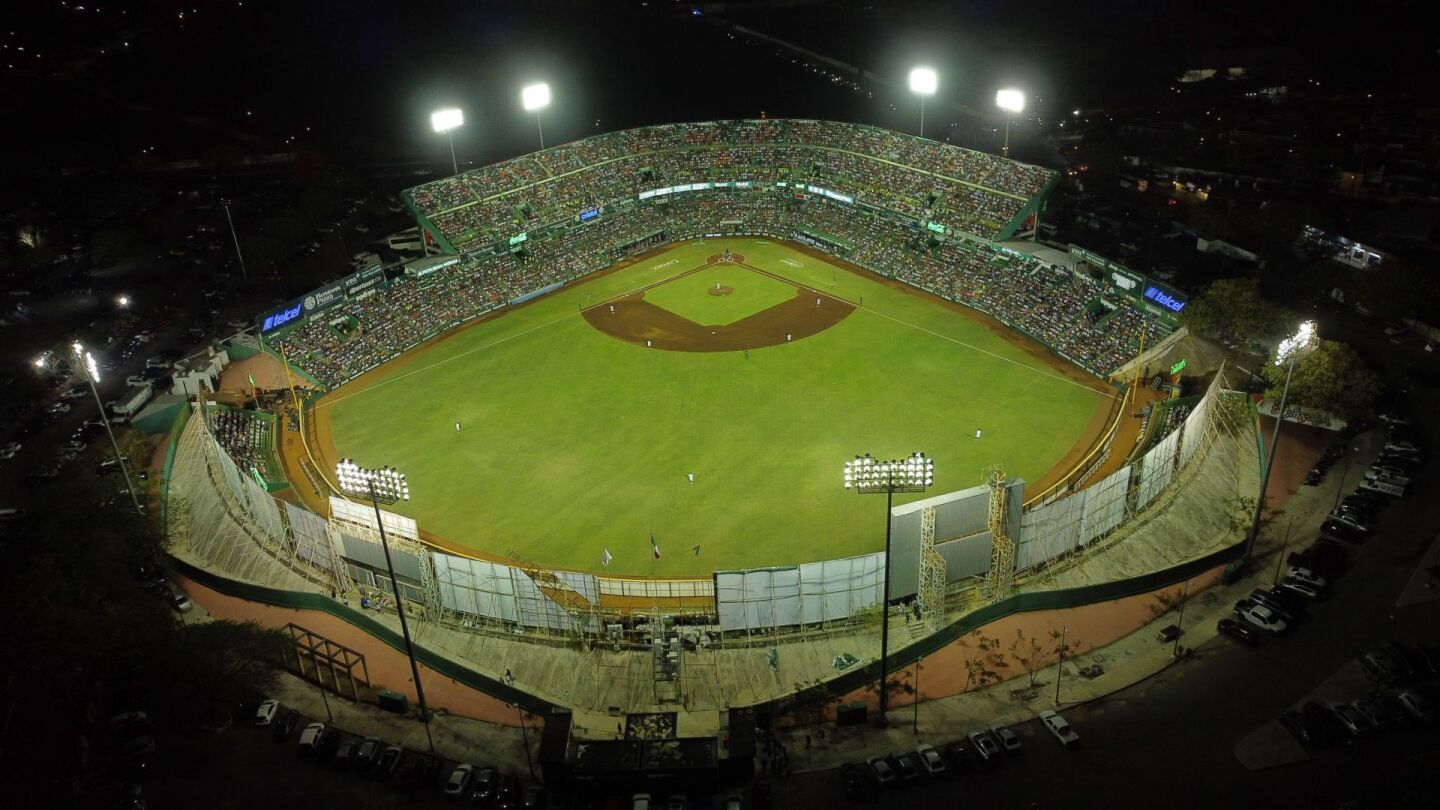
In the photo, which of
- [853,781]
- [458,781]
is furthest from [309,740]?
[853,781]

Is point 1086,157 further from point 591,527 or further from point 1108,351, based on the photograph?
point 591,527

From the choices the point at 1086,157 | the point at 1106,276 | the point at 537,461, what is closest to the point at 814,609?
the point at 537,461

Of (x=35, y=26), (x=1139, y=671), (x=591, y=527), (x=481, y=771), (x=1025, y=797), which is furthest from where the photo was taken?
(x=35, y=26)

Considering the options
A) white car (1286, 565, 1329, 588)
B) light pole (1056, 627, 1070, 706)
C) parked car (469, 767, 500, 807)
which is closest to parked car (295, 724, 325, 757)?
parked car (469, 767, 500, 807)

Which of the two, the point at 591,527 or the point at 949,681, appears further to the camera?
the point at 591,527

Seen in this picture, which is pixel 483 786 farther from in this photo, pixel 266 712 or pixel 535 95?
pixel 535 95

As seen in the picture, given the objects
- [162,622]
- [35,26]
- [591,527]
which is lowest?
[591,527]
